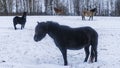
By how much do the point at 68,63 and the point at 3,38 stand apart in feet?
22.4

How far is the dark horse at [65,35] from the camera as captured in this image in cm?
1180

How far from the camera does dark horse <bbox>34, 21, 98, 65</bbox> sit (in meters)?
11.8

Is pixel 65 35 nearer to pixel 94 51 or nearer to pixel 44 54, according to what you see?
pixel 94 51

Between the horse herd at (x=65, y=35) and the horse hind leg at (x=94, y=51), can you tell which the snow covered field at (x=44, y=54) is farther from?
the horse herd at (x=65, y=35)

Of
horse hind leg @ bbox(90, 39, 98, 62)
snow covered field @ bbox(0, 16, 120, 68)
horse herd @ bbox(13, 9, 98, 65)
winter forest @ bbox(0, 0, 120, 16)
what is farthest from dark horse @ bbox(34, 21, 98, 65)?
winter forest @ bbox(0, 0, 120, 16)

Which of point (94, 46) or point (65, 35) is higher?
point (65, 35)

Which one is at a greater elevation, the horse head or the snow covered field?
the horse head

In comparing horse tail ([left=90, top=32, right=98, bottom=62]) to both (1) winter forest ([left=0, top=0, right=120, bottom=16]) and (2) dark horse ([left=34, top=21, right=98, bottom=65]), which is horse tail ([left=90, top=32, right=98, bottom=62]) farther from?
(1) winter forest ([left=0, top=0, right=120, bottom=16])

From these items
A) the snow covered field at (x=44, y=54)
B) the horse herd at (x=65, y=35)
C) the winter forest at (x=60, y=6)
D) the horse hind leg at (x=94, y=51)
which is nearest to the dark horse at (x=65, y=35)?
the horse herd at (x=65, y=35)

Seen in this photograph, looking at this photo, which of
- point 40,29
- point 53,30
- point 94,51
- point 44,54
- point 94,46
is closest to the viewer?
point 40,29

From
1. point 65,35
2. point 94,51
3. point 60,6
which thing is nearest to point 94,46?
point 94,51

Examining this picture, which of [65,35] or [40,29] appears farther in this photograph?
[65,35]

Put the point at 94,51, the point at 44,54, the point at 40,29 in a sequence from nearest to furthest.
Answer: the point at 40,29 → the point at 94,51 → the point at 44,54

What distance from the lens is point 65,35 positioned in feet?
39.3
